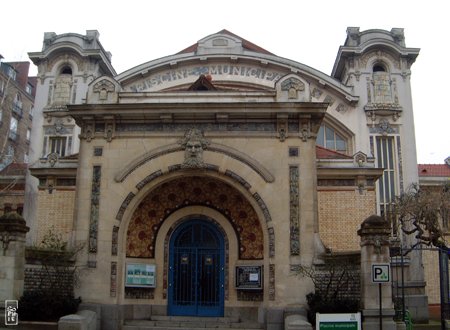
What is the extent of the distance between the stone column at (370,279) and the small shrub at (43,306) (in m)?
8.80

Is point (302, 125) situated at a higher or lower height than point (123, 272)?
higher

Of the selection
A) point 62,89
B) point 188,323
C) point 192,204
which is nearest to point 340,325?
point 188,323

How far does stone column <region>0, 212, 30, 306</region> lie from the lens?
16.2 m

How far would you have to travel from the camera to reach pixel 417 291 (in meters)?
26.2

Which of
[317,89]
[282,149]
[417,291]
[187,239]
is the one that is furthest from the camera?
[317,89]

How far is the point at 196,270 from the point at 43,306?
206 inches

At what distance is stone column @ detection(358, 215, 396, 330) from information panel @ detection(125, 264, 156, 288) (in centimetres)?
706

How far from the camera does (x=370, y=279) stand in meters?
15.2

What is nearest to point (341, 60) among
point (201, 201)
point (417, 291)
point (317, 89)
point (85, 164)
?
point (317, 89)

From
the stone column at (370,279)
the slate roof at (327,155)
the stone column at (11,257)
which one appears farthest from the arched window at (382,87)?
the stone column at (11,257)

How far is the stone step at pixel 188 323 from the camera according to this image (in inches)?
673

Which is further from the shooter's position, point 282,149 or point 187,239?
point 187,239

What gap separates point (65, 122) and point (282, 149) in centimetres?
1683

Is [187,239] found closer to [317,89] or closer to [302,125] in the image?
[302,125]
